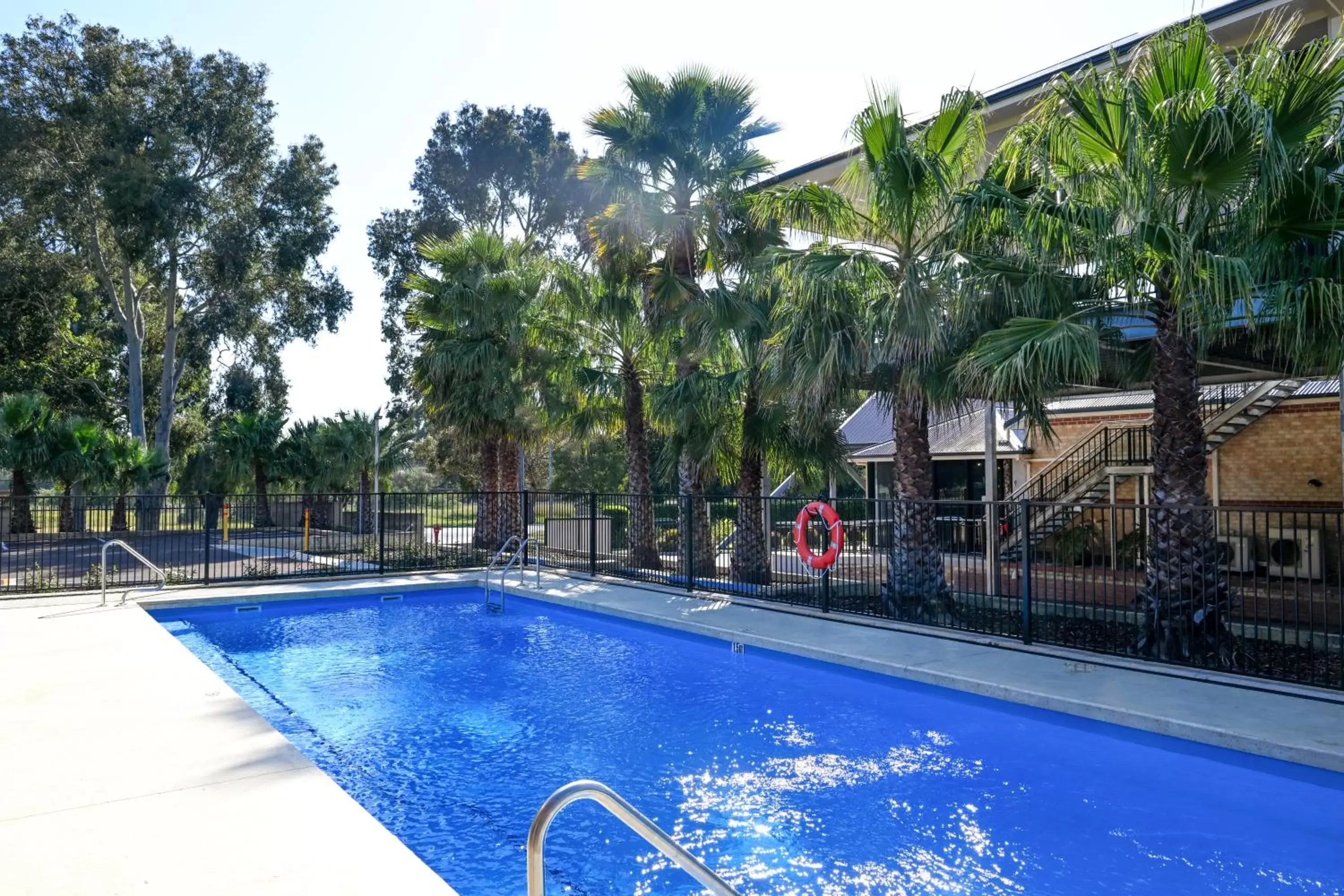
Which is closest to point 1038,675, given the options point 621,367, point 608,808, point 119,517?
point 608,808

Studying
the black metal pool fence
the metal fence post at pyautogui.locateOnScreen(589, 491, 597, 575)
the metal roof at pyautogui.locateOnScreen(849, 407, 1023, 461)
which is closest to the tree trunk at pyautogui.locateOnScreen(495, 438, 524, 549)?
the black metal pool fence

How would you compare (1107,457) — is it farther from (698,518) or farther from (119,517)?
(119,517)

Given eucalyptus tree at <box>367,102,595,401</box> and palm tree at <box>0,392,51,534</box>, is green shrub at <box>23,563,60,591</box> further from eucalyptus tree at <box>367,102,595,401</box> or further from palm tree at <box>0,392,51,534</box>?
eucalyptus tree at <box>367,102,595,401</box>

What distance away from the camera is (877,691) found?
869 centimetres

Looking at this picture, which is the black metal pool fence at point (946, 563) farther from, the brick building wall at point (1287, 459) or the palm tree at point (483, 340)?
the palm tree at point (483, 340)

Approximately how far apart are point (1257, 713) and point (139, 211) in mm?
32538

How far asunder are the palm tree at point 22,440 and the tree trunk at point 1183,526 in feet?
100.0

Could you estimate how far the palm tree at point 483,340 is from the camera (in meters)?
19.2

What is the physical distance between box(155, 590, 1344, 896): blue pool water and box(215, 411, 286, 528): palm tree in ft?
86.2

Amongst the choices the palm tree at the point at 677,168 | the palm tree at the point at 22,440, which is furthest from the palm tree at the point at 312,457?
the palm tree at the point at 677,168

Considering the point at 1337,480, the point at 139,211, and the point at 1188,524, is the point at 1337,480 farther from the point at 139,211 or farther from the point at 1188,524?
the point at 139,211

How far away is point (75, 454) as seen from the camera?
27.9 meters

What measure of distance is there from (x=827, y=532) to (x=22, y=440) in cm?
2764

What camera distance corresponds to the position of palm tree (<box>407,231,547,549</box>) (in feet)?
63.2
